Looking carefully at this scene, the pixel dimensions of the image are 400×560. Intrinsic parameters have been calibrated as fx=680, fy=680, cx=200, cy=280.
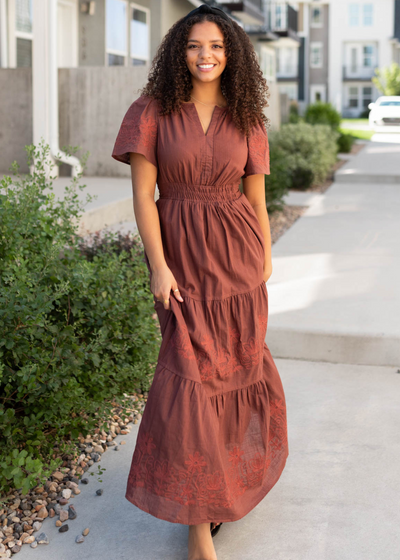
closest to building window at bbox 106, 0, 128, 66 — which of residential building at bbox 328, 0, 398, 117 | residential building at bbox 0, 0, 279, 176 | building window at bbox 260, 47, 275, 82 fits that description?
residential building at bbox 0, 0, 279, 176

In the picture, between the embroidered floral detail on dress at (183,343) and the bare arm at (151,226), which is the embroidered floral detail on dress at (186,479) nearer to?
the embroidered floral detail on dress at (183,343)

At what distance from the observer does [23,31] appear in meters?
10.4

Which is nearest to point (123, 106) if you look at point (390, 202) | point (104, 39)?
point (104, 39)

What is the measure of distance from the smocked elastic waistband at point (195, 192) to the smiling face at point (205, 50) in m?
0.36

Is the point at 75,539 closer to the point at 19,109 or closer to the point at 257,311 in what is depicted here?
the point at 257,311

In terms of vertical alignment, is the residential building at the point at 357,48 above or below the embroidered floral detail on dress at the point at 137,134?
above

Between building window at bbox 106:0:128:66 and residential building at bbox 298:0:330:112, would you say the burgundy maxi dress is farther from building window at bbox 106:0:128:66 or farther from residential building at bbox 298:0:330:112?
residential building at bbox 298:0:330:112

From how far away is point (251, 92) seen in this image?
238cm

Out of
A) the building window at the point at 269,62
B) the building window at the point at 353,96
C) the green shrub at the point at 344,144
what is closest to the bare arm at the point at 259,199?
the green shrub at the point at 344,144

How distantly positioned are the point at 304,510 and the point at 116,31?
11.6 m

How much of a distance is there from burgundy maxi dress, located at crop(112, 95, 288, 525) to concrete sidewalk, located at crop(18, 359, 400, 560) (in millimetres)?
187

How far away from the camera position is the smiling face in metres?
2.27

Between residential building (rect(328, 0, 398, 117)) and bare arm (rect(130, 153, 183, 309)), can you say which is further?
residential building (rect(328, 0, 398, 117))

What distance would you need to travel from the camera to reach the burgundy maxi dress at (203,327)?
2252mm
